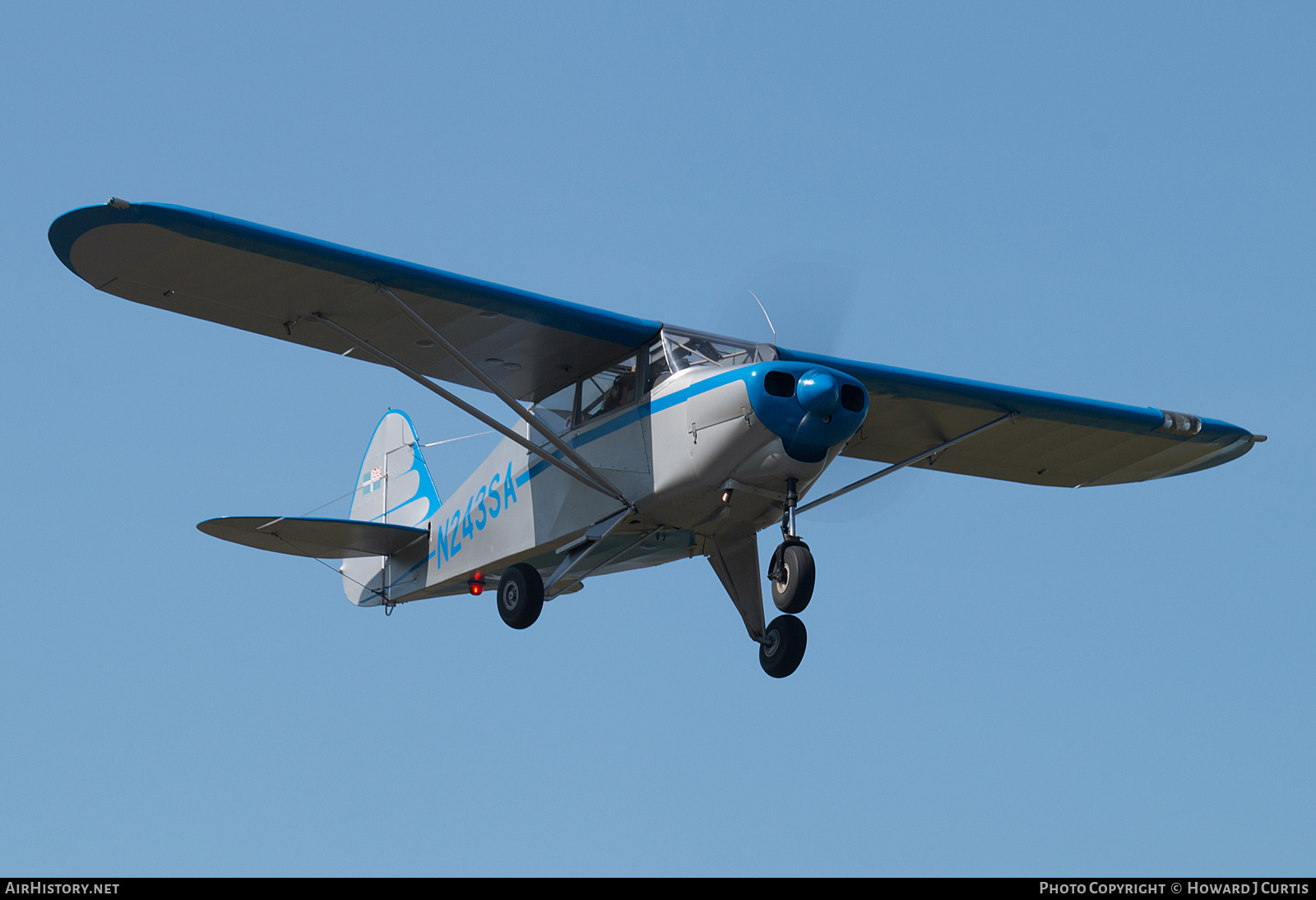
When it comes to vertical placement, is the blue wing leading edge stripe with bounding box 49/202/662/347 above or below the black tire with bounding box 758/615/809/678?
above

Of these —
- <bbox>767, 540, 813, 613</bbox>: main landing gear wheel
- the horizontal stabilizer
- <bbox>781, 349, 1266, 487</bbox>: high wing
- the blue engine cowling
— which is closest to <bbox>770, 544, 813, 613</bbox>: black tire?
<bbox>767, 540, 813, 613</bbox>: main landing gear wheel

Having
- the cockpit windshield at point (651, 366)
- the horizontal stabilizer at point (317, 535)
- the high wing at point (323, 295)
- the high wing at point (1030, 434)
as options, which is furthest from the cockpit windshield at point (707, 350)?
the horizontal stabilizer at point (317, 535)

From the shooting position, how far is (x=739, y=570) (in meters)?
14.1

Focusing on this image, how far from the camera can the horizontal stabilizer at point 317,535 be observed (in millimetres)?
15133

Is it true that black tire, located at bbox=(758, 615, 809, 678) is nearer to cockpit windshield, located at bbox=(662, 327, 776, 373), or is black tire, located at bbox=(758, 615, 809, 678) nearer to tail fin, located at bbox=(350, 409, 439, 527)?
cockpit windshield, located at bbox=(662, 327, 776, 373)

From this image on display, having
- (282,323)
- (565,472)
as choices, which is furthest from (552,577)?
(282,323)

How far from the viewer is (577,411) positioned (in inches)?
541

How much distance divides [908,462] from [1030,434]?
205 centimetres

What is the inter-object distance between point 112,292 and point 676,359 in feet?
14.9

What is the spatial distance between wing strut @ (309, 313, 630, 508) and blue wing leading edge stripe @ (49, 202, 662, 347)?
27.2 inches

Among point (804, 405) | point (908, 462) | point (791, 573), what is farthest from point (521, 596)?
point (908, 462)

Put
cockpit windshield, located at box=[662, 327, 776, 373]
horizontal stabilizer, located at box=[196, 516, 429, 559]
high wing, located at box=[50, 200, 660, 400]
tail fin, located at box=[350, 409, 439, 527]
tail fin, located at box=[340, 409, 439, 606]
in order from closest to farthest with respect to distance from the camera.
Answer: high wing, located at box=[50, 200, 660, 400] → cockpit windshield, located at box=[662, 327, 776, 373] → horizontal stabilizer, located at box=[196, 516, 429, 559] → tail fin, located at box=[340, 409, 439, 606] → tail fin, located at box=[350, 409, 439, 527]

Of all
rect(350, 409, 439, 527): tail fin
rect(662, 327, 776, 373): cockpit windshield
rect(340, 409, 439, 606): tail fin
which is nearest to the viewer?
rect(662, 327, 776, 373): cockpit windshield

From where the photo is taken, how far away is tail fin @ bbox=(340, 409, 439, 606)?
54.2 ft
